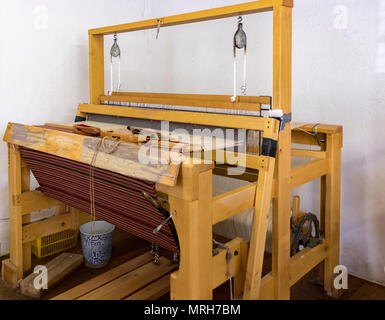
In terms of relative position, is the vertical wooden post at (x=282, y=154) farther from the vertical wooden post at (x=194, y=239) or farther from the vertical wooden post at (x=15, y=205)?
the vertical wooden post at (x=15, y=205)

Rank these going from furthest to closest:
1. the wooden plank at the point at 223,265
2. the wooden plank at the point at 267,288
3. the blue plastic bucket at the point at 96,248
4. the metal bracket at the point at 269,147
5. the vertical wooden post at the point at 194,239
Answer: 1. the blue plastic bucket at the point at 96,248
2. the wooden plank at the point at 267,288
3. the metal bracket at the point at 269,147
4. the wooden plank at the point at 223,265
5. the vertical wooden post at the point at 194,239

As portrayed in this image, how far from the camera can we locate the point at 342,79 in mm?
2182

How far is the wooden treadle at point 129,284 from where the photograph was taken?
75.5 inches

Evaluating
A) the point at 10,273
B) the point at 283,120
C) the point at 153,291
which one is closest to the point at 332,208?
the point at 283,120

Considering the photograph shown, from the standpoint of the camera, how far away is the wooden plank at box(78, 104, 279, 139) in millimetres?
1497

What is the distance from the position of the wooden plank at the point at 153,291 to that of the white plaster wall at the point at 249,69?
3.28 ft

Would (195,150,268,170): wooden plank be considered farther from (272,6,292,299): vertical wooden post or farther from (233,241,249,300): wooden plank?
(233,241,249,300): wooden plank

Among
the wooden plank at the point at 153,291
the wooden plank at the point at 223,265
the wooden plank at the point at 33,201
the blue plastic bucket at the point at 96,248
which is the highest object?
the wooden plank at the point at 33,201

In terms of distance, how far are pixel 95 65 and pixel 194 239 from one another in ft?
5.19

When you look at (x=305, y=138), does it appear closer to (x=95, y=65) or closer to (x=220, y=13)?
(x=220, y=13)

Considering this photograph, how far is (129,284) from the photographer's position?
2023 mm

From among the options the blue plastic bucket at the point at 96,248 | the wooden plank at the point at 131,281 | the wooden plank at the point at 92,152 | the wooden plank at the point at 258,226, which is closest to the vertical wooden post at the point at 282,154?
the wooden plank at the point at 258,226

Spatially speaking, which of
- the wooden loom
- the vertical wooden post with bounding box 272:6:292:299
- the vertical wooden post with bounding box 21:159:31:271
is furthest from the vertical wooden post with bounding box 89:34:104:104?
the vertical wooden post with bounding box 272:6:292:299

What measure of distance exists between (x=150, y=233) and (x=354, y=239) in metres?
1.30
